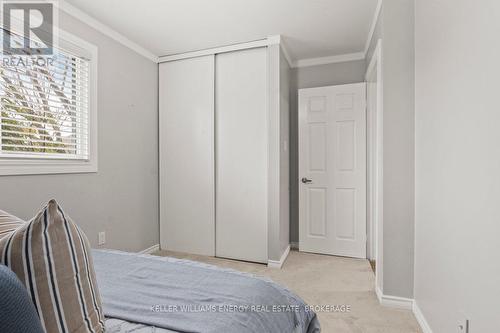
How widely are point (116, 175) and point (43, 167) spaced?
0.73 m

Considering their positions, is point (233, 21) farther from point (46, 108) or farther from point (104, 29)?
point (46, 108)

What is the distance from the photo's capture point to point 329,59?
11.0 ft

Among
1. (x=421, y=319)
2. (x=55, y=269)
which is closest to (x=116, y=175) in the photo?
(x=55, y=269)

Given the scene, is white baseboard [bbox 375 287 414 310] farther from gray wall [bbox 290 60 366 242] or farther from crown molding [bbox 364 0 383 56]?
crown molding [bbox 364 0 383 56]

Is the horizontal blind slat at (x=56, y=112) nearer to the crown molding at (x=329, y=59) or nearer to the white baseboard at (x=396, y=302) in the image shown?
the crown molding at (x=329, y=59)

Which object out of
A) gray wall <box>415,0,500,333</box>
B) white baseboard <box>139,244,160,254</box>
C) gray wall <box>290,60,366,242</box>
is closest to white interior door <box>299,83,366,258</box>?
gray wall <box>290,60,366,242</box>

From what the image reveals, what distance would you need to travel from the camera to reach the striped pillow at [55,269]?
55cm

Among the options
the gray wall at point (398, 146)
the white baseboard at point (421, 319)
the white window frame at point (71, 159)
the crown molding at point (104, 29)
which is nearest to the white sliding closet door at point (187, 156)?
the crown molding at point (104, 29)

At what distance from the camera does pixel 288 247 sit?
3.29 m

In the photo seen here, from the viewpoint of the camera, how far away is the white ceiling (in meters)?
2.26

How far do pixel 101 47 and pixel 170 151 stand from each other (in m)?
1.29

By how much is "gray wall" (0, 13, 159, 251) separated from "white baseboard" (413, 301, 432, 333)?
2.71 meters

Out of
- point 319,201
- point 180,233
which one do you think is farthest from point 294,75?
point 180,233

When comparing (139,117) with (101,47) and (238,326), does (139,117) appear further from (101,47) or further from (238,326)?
(238,326)
